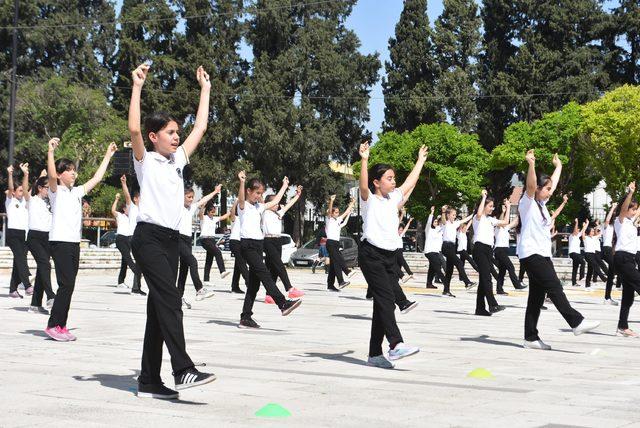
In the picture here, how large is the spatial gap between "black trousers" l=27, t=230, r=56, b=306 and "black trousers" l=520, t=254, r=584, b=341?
20.0 feet

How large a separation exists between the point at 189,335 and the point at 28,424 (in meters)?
5.97

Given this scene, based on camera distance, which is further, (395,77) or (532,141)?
(395,77)

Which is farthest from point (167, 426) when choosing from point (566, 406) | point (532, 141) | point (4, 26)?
point (4, 26)

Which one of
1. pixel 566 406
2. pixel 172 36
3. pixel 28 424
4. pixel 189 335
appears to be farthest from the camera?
pixel 172 36

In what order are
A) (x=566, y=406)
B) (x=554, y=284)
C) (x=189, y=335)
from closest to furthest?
(x=566, y=406)
(x=554, y=284)
(x=189, y=335)

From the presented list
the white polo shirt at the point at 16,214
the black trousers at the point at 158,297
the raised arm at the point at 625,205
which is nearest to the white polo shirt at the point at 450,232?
the raised arm at the point at 625,205

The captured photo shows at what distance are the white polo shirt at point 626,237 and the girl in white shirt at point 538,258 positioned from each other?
8.78 ft

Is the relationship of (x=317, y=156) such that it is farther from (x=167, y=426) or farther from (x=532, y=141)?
(x=167, y=426)

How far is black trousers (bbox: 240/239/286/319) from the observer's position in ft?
41.7

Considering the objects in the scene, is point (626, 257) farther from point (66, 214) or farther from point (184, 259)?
point (66, 214)

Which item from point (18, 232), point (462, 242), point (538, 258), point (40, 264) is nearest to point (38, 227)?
point (40, 264)

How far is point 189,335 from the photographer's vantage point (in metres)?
11.9

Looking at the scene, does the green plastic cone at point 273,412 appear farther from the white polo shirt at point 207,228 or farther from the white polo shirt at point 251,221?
the white polo shirt at point 207,228

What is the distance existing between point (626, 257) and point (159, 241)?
25.9 ft
